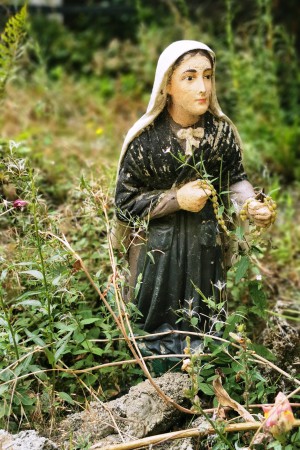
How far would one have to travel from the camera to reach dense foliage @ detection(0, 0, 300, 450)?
2.76 m

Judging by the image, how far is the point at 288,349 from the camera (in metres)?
3.09

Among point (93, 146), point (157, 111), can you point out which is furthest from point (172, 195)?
point (93, 146)

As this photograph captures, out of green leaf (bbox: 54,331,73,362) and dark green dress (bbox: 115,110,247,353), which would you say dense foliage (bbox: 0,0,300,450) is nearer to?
green leaf (bbox: 54,331,73,362)

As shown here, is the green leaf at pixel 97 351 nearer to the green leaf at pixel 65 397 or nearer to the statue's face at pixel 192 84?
the green leaf at pixel 65 397

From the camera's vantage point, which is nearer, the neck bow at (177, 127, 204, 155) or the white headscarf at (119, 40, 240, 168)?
the white headscarf at (119, 40, 240, 168)

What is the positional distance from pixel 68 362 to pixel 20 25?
2061 mm

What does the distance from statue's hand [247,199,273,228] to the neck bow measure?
1.13 feet

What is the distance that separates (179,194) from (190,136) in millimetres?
259

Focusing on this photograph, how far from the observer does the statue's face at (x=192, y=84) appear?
283 cm

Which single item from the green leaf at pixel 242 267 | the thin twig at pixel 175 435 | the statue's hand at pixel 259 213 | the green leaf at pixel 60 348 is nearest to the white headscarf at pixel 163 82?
the statue's hand at pixel 259 213

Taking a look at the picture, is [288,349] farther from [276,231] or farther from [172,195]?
[276,231]

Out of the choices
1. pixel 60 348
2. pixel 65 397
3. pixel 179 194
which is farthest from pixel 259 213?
pixel 65 397

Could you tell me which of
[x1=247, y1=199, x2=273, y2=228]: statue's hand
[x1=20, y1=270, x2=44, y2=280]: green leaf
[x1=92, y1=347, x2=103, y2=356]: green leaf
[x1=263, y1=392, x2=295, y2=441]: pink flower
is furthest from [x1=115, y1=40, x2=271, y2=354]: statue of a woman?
[x1=263, y1=392, x2=295, y2=441]: pink flower

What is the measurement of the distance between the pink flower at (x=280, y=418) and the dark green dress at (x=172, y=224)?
67 cm
